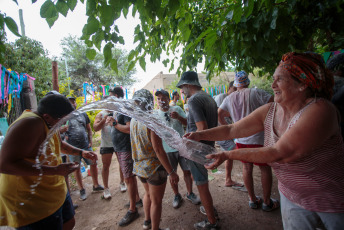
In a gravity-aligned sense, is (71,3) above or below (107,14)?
above

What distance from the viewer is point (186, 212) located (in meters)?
3.16

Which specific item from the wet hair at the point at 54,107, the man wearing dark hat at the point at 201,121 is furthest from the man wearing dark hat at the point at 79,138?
the man wearing dark hat at the point at 201,121

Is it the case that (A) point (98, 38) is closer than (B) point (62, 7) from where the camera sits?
No

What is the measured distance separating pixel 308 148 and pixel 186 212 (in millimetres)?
2598

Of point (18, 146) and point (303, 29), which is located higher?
point (303, 29)

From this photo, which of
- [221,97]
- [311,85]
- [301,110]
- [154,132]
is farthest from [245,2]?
[221,97]

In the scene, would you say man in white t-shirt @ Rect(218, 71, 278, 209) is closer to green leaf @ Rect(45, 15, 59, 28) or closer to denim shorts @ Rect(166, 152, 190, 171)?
denim shorts @ Rect(166, 152, 190, 171)

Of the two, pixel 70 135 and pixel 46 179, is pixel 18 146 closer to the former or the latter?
pixel 46 179

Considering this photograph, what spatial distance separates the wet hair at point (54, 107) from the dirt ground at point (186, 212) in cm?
222

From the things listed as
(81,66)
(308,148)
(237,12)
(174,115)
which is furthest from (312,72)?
(81,66)

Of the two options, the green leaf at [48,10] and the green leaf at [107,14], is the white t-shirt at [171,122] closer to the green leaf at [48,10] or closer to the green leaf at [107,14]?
the green leaf at [107,14]

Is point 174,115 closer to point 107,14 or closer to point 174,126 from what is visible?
point 174,126

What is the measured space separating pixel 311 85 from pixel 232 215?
2.51 meters

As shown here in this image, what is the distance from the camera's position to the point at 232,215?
293cm
